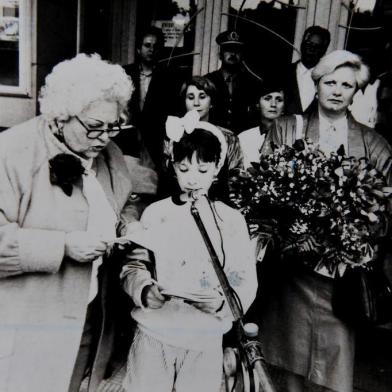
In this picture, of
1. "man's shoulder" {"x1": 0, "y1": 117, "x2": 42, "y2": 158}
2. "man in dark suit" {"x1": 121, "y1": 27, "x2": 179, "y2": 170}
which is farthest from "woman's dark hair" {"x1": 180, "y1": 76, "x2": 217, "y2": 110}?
"man's shoulder" {"x1": 0, "y1": 117, "x2": 42, "y2": 158}

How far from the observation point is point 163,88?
2775 mm

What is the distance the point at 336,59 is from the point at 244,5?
0.71 meters

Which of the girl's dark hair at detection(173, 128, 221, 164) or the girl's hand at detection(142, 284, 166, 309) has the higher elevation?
the girl's dark hair at detection(173, 128, 221, 164)

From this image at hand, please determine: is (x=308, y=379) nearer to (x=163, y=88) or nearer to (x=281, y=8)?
(x=163, y=88)

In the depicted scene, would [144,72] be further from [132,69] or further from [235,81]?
[235,81]

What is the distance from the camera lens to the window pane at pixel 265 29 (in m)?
2.77

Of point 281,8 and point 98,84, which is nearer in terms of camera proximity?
point 98,84

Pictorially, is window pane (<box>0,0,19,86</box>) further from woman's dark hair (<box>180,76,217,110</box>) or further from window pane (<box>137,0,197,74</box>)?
woman's dark hair (<box>180,76,217,110</box>)

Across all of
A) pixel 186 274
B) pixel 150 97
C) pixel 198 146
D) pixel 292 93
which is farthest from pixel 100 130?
pixel 292 93

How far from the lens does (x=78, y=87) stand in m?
1.94

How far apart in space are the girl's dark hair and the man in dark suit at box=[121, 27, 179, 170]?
1.34 ft

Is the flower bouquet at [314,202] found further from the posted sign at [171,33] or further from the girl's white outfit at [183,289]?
the posted sign at [171,33]

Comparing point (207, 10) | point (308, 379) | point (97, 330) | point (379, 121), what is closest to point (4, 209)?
point (97, 330)

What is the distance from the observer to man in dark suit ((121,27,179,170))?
8.69 ft
